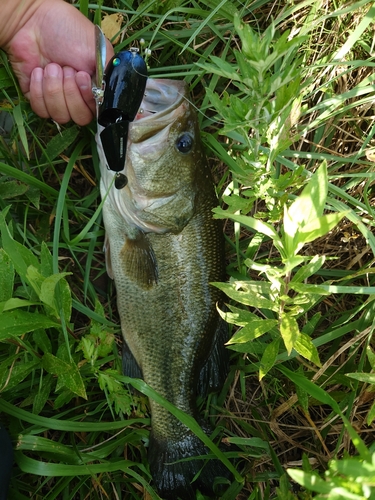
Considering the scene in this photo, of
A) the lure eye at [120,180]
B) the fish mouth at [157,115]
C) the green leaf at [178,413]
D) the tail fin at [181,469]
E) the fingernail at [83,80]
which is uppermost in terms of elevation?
the fingernail at [83,80]

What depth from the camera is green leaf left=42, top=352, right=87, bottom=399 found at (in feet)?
6.85

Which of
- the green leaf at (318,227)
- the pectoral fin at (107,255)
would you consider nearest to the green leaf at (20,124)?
the pectoral fin at (107,255)

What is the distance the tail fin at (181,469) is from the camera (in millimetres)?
2484

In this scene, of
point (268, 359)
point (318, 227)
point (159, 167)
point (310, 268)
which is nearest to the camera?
point (318, 227)

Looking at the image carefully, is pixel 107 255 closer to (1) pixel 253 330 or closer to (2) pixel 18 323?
(2) pixel 18 323

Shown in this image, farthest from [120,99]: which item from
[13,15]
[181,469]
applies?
[181,469]

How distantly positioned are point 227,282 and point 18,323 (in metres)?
1.02

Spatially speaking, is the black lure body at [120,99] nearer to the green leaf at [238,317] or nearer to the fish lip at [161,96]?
the fish lip at [161,96]

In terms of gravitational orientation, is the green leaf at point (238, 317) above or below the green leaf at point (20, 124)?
below

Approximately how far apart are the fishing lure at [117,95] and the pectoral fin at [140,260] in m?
0.40

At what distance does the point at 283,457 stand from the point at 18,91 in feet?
8.29

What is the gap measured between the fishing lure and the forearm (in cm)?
50

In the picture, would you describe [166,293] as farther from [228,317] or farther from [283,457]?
[283,457]

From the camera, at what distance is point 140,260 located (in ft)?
7.91
